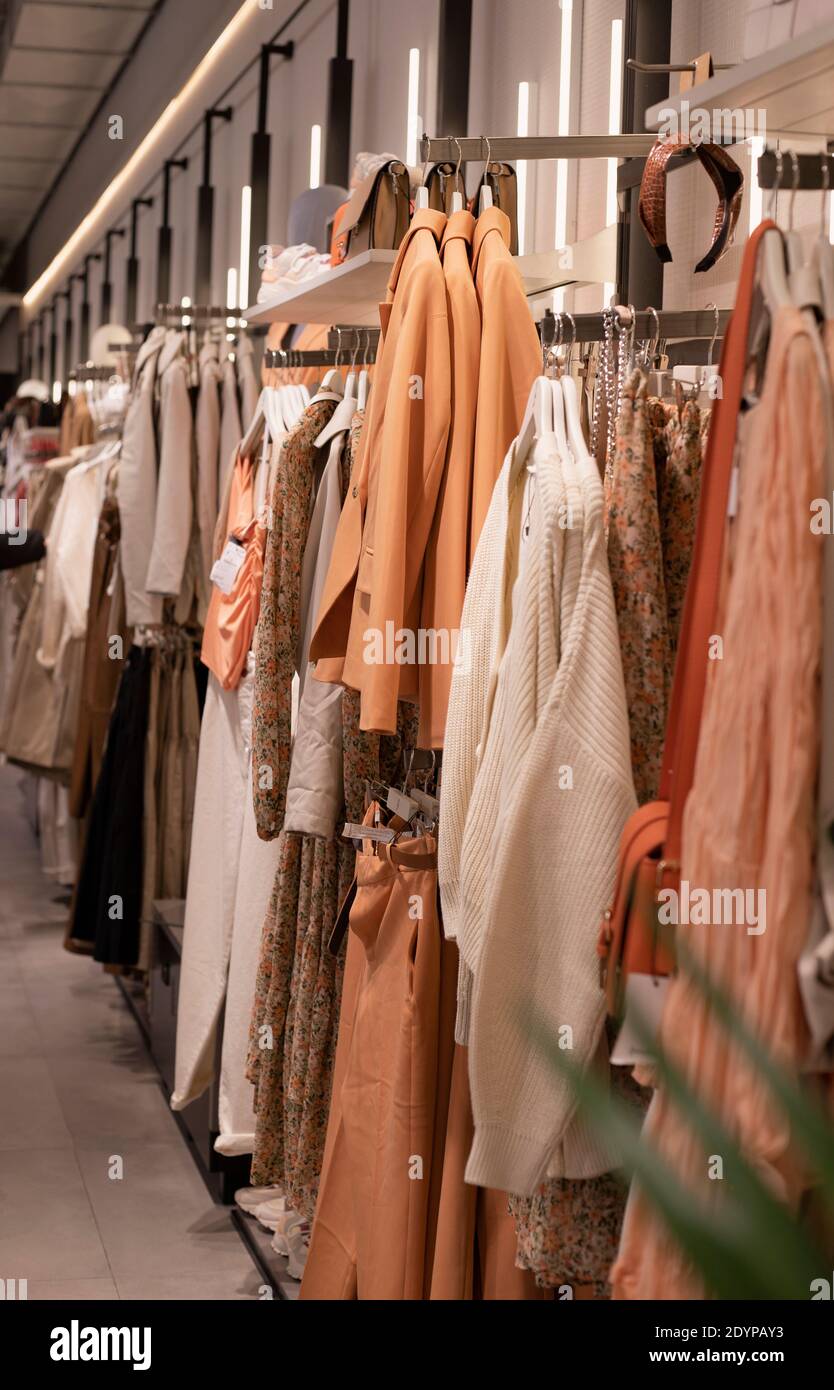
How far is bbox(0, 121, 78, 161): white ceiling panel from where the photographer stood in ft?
30.5

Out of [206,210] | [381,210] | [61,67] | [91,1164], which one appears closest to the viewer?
[381,210]

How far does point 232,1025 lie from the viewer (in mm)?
3268

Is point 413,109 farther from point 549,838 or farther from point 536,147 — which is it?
point 549,838

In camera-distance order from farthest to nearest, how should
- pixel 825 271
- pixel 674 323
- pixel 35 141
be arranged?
1. pixel 35 141
2. pixel 674 323
3. pixel 825 271

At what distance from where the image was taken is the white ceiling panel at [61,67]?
7688mm

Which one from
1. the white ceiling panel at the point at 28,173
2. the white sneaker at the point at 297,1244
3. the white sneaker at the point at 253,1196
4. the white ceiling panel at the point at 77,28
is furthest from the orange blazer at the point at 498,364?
the white ceiling panel at the point at 28,173

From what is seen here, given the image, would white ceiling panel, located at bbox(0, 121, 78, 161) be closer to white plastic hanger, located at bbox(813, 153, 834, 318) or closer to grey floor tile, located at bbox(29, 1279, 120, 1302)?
grey floor tile, located at bbox(29, 1279, 120, 1302)

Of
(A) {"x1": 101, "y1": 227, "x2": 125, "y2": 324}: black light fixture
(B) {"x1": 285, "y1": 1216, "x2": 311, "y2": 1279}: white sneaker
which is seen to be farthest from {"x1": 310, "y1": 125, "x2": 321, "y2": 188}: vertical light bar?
(A) {"x1": 101, "y1": 227, "x2": 125, "y2": 324}: black light fixture

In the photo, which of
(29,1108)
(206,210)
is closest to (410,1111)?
(29,1108)

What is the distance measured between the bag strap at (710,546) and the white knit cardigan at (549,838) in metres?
0.26

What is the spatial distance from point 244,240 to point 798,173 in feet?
16.0

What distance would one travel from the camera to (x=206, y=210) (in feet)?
20.9

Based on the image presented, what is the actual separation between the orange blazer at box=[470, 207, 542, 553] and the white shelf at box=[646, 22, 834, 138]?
55 centimetres
